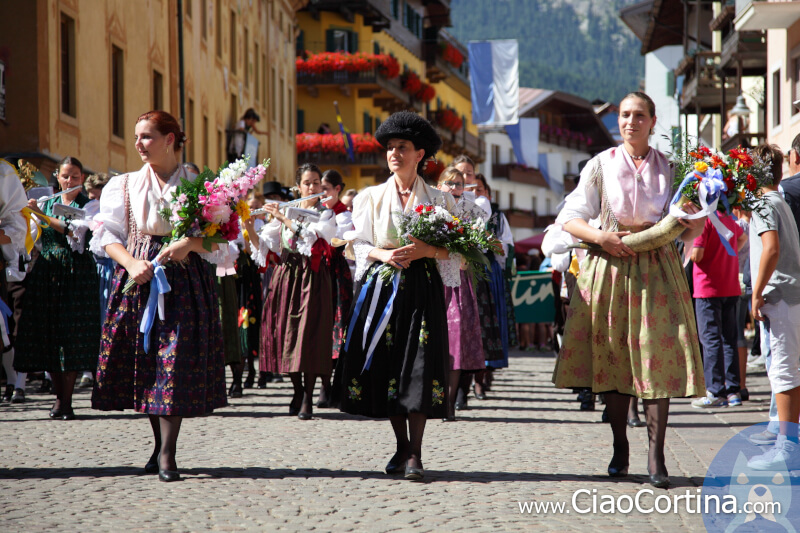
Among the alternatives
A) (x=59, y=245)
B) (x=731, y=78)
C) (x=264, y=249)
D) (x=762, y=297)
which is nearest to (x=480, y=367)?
(x=264, y=249)

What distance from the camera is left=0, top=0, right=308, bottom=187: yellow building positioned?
1698 centimetres

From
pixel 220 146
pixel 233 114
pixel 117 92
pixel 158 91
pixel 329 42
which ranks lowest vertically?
pixel 117 92

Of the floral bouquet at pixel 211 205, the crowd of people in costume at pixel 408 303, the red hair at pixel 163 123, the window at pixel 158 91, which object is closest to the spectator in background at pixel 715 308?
the crowd of people in costume at pixel 408 303

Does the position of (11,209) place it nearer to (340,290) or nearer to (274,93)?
(340,290)

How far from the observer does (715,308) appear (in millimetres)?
10828

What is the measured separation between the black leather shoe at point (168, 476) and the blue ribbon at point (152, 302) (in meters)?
0.69

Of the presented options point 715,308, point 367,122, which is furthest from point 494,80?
point 715,308

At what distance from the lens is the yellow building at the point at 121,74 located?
17.0m

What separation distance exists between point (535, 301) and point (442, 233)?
14.2m

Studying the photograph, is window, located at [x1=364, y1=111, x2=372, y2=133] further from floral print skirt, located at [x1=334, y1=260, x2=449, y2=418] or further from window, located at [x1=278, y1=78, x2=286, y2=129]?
floral print skirt, located at [x1=334, y1=260, x2=449, y2=418]

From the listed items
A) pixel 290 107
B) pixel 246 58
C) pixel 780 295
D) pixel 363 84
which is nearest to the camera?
pixel 780 295

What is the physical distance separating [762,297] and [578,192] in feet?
4.98

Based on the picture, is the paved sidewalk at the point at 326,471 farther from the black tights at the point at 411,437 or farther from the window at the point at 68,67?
the window at the point at 68,67

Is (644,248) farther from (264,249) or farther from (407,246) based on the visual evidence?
(264,249)
